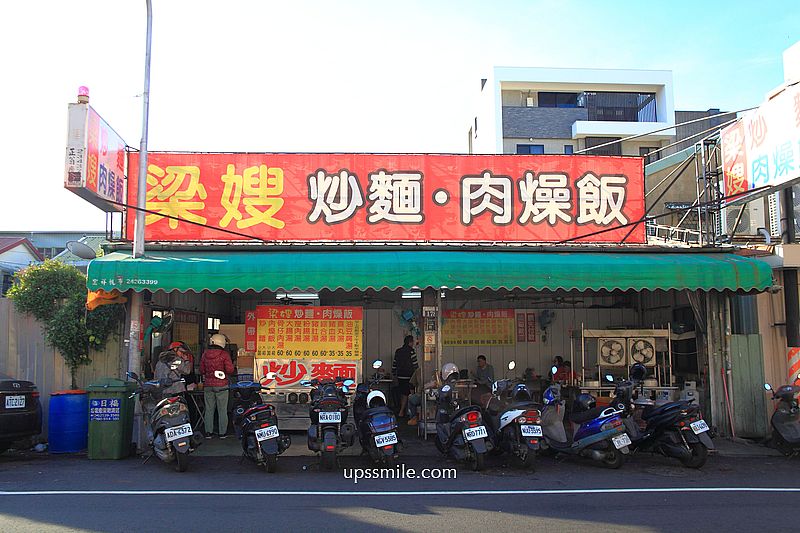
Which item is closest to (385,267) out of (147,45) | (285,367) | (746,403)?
(285,367)

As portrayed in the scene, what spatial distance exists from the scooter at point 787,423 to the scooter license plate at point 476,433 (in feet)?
15.4

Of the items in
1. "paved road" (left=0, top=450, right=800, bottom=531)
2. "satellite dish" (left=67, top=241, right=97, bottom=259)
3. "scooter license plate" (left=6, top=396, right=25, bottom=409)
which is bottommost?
"paved road" (left=0, top=450, right=800, bottom=531)

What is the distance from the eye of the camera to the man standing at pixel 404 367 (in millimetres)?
12938

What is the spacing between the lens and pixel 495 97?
3281 cm

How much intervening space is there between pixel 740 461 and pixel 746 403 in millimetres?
2105

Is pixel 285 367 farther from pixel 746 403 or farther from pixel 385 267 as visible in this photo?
pixel 746 403

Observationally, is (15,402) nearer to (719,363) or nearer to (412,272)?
(412,272)

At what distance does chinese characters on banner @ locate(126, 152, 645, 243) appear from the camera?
455 inches

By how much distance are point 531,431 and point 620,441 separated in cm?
124

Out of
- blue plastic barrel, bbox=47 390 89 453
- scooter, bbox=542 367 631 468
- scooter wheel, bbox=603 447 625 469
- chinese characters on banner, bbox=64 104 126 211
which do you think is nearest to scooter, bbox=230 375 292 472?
blue plastic barrel, bbox=47 390 89 453

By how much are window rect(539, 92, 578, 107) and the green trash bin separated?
29706mm

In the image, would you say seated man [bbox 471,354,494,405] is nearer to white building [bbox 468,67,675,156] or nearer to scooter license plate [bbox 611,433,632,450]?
scooter license plate [bbox 611,433,632,450]

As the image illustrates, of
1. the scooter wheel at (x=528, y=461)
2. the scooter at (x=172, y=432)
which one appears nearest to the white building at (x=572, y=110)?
the scooter wheel at (x=528, y=461)

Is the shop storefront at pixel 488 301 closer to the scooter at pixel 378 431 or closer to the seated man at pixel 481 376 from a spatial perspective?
the seated man at pixel 481 376
